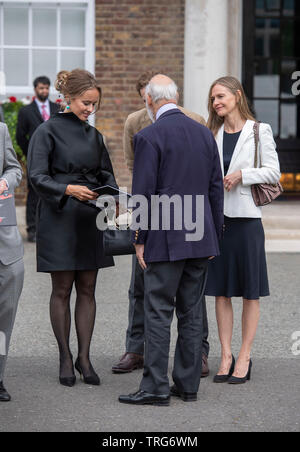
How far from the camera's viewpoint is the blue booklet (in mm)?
5242

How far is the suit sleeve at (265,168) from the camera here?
576cm

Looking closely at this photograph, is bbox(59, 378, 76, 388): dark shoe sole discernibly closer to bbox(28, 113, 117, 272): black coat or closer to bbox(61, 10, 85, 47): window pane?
bbox(28, 113, 117, 272): black coat

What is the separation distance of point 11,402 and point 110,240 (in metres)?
1.09

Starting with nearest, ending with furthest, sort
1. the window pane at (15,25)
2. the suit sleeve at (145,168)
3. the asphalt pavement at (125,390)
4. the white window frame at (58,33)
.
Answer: the asphalt pavement at (125,390) < the suit sleeve at (145,168) < the white window frame at (58,33) < the window pane at (15,25)

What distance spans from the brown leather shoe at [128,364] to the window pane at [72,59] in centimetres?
779

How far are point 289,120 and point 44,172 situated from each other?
876 centimetres

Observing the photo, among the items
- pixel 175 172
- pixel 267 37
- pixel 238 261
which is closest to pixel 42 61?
pixel 267 37

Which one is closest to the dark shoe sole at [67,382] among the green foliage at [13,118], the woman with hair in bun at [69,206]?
the woman with hair in bun at [69,206]

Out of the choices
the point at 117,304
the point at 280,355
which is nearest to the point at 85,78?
the point at 280,355

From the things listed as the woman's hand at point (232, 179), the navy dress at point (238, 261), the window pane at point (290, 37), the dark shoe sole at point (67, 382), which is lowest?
the dark shoe sole at point (67, 382)

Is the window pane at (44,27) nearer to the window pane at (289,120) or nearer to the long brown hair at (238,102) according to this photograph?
the window pane at (289,120)

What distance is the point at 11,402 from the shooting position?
5355 mm
